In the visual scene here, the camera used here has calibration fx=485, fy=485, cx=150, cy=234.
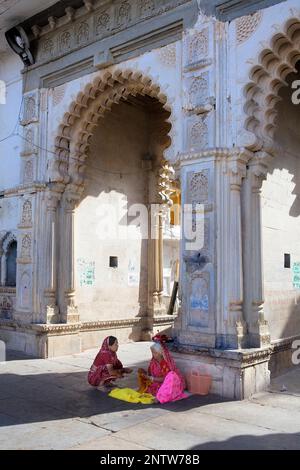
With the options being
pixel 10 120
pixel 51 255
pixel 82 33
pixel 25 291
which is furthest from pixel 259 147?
pixel 10 120

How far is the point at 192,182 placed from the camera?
641cm

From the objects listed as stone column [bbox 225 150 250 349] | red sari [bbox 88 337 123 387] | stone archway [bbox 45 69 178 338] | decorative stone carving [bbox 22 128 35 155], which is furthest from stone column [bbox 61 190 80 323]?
stone column [bbox 225 150 250 349]

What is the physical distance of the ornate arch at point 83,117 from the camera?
7930mm

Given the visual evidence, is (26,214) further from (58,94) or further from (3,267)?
(58,94)

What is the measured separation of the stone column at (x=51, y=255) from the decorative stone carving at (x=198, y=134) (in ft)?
10.7

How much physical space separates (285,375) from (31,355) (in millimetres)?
4343

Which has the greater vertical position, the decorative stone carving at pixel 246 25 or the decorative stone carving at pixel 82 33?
the decorative stone carving at pixel 82 33

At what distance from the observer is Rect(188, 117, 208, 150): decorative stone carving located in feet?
20.8

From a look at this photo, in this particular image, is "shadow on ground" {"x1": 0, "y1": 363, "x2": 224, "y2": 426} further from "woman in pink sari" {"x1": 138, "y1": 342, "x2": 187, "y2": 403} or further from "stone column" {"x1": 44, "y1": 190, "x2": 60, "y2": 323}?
"stone column" {"x1": 44, "y1": 190, "x2": 60, "y2": 323}

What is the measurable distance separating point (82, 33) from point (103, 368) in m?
5.62

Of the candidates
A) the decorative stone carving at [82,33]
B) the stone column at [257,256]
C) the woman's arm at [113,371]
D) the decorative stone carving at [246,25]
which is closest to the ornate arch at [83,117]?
the decorative stone carving at [82,33]

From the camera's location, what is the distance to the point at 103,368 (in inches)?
251

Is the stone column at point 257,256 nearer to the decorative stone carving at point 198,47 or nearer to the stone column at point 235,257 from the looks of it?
the stone column at point 235,257
